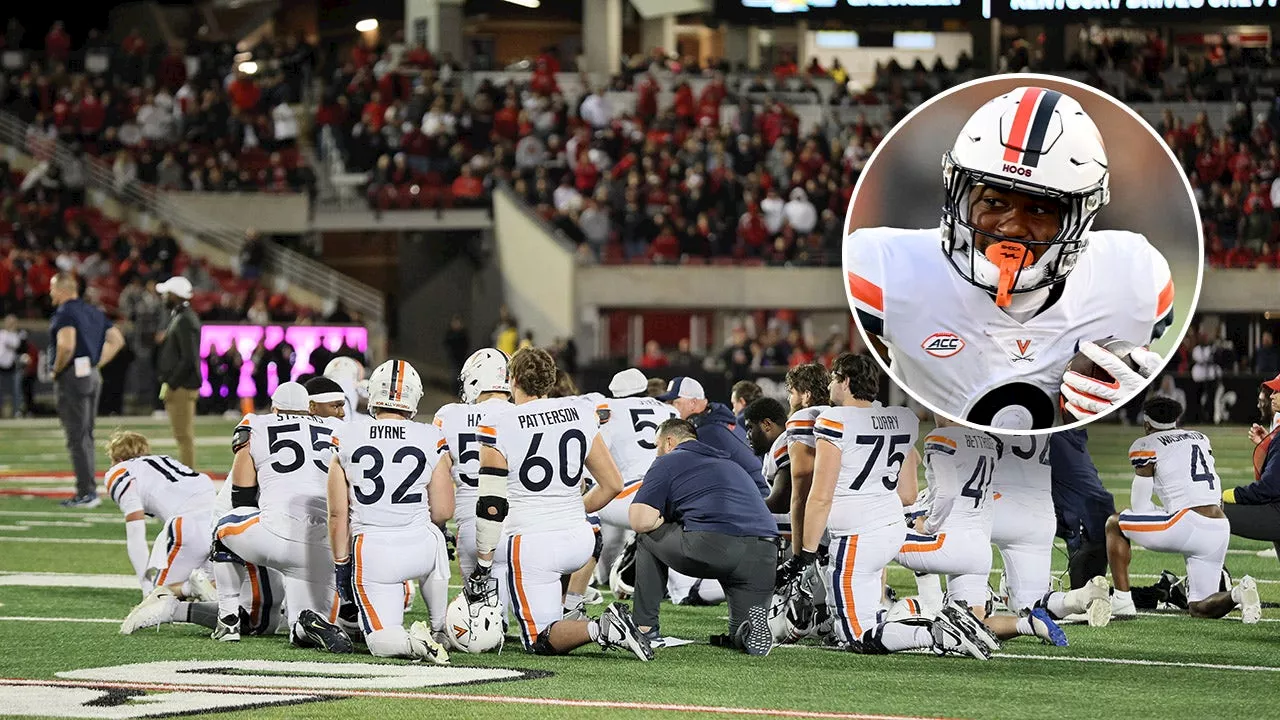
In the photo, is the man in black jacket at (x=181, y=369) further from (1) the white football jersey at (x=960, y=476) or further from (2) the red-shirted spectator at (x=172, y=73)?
(2) the red-shirted spectator at (x=172, y=73)

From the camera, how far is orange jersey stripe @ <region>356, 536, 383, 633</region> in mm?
7098

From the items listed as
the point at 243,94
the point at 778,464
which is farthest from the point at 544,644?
the point at 243,94

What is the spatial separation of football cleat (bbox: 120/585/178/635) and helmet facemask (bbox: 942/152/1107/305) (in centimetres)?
544

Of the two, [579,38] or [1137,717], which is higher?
[579,38]

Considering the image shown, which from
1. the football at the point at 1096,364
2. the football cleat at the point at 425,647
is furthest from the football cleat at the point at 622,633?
the football at the point at 1096,364

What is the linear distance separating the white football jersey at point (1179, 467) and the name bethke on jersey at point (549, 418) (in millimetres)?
2850

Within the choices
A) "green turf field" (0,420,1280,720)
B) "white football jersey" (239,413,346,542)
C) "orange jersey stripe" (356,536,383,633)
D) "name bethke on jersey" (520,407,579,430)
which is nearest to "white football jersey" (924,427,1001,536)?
"green turf field" (0,420,1280,720)

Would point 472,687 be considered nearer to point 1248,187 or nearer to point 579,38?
point 1248,187

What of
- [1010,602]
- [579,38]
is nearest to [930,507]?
[1010,602]

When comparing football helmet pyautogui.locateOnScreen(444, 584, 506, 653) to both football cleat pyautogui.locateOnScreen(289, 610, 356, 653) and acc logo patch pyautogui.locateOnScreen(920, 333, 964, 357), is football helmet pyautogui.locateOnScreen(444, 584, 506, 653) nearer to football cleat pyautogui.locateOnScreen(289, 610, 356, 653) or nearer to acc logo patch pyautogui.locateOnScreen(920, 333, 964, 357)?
football cleat pyautogui.locateOnScreen(289, 610, 356, 653)

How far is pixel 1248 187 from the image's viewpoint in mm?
11406

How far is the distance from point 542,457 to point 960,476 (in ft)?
8.85

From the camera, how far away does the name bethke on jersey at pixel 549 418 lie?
23.5ft

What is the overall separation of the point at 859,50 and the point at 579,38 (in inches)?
263
